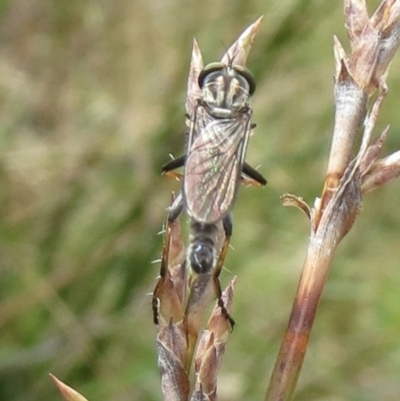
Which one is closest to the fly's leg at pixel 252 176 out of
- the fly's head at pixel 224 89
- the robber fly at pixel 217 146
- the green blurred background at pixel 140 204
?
the robber fly at pixel 217 146

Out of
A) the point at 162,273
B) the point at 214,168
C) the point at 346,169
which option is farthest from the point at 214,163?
the point at 346,169

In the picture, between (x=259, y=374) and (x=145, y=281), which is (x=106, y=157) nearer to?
(x=145, y=281)

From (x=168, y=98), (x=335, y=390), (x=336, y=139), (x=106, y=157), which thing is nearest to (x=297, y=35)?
(x=168, y=98)

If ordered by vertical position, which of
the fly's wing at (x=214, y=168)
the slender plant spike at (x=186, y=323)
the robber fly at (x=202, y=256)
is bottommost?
the slender plant spike at (x=186, y=323)

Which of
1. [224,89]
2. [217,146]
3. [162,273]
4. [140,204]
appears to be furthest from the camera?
[140,204]

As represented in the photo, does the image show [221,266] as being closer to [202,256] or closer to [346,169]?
[202,256]

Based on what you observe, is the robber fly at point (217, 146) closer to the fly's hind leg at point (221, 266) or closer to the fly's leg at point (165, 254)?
the fly's hind leg at point (221, 266)
